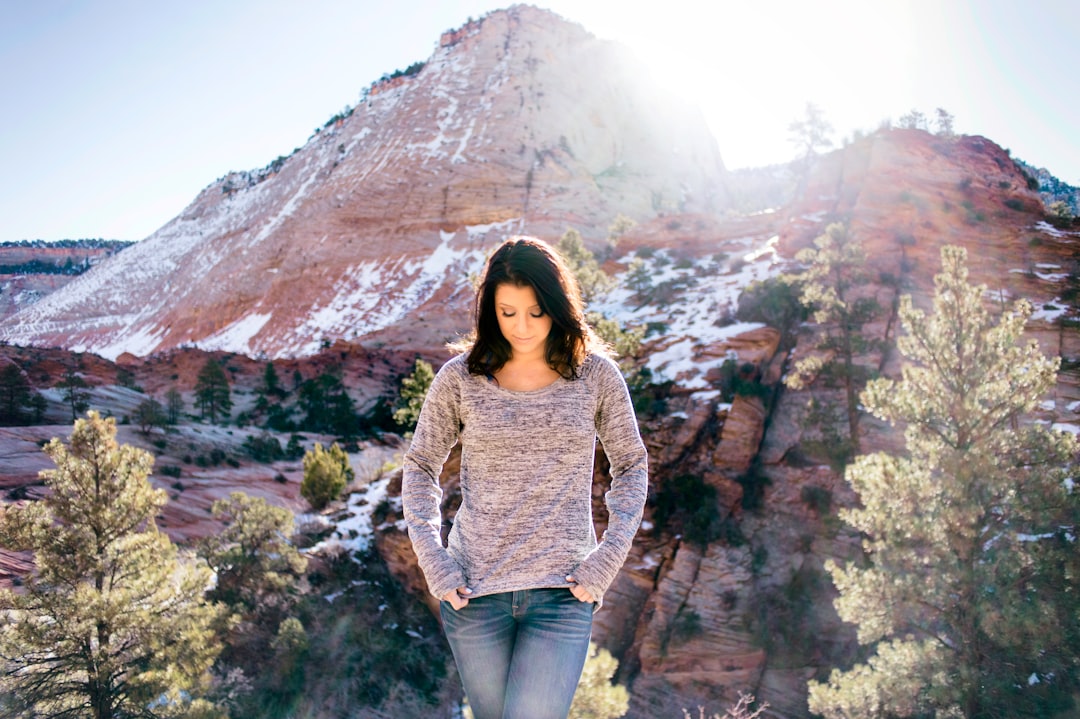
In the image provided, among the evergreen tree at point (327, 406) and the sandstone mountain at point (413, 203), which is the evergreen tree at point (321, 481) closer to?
the evergreen tree at point (327, 406)

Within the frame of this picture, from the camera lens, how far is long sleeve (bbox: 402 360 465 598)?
6.26 ft

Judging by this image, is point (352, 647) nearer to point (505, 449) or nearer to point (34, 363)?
point (505, 449)

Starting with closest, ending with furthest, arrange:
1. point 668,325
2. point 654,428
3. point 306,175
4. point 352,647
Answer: point 352,647, point 654,428, point 668,325, point 306,175

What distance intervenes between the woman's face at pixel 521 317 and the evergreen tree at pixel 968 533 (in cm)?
730

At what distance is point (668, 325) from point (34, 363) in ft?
96.9

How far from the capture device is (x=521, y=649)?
1.73 metres

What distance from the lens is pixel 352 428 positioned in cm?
2984

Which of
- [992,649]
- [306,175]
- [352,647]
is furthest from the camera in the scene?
[306,175]

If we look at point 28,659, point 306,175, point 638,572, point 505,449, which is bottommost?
point 638,572

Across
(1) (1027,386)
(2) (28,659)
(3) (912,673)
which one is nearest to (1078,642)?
(3) (912,673)

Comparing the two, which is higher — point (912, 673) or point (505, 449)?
point (505, 449)

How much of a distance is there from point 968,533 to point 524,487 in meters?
7.45

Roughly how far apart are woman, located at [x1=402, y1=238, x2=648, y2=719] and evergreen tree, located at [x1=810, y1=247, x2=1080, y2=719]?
7145 millimetres

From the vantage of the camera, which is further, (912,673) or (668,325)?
(668,325)
